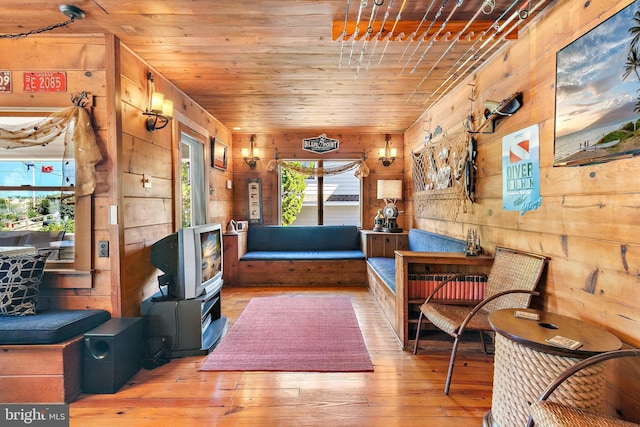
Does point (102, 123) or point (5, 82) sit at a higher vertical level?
point (5, 82)

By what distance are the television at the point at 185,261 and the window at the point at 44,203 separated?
498mm

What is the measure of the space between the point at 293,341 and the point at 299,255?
83.3 inches

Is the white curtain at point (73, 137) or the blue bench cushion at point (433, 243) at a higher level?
the white curtain at point (73, 137)

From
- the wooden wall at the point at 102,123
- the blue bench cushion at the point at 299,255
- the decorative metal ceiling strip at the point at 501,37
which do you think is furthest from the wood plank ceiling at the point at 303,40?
the blue bench cushion at the point at 299,255

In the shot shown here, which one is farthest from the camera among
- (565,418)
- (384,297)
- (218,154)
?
(218,154)

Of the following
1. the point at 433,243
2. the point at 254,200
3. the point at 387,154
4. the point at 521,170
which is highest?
the point at 387,154

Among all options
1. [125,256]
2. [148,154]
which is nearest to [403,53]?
[148,154]

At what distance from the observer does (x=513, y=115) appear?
2258mm

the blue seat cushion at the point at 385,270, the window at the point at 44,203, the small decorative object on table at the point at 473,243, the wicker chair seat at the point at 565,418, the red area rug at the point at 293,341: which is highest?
the window at the point at 44,203

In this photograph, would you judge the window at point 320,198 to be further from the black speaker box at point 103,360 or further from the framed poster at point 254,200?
the black speaker box at point 103,360

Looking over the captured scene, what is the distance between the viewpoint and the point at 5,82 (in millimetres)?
2273

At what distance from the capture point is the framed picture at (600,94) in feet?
4.37

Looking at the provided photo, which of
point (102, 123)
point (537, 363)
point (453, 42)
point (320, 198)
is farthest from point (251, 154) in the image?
point (537, 363)

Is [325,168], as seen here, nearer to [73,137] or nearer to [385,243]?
[385,243]
